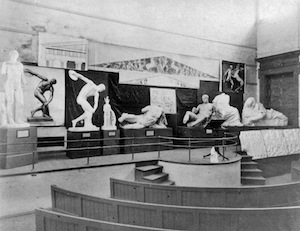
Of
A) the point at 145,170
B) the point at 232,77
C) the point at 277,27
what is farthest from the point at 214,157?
the point at 277,27

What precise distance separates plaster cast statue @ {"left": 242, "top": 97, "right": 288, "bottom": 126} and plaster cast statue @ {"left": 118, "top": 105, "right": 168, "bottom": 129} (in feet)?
10.9

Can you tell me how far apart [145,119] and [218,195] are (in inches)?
171

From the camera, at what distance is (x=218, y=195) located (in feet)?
13.1

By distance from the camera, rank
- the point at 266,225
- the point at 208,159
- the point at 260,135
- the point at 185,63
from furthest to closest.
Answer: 1. the point at 185,63
2. the point at 260,135
3. the point at 208,159
4. the point at 266,225

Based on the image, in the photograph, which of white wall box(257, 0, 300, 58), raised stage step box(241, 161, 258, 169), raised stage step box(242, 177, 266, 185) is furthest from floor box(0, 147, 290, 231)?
white wall box(257, 0, 300, 58)

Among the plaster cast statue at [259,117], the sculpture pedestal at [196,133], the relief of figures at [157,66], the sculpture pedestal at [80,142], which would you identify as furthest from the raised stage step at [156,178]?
the plaster cast statue at [259,117]

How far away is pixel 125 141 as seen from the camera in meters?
7.57

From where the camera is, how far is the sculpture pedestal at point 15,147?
17.3ft

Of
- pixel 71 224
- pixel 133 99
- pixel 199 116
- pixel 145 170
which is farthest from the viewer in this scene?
pixel 199 116

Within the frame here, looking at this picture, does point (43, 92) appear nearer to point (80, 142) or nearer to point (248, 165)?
point (80, 142)

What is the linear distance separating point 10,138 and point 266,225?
473 centimetres

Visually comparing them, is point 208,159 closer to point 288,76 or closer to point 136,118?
point 136,118

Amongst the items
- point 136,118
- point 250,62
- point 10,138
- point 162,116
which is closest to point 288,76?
point 250,62

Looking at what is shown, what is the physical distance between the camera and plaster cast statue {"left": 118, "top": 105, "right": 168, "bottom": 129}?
7.93m
